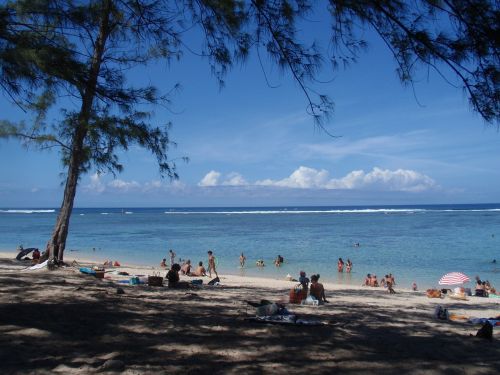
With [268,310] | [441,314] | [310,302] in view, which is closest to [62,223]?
[310,302]

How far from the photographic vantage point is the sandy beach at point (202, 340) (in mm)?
3797

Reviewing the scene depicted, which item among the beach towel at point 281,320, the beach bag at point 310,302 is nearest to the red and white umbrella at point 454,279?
the beach bag at point 310,302

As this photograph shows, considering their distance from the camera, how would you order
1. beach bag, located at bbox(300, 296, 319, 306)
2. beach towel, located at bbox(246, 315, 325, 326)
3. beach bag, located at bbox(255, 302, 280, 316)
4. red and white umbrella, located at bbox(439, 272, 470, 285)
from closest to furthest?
1. beach towel, located at bbox(246, 315, 325, 326)
2. beach bag, located at bbox(255, 302, 280, 316)
3. beach bag, located at bbox(300, 296, 319, 306)
4. red and white umbrella, located at bbox(439, 272, 470, 285)

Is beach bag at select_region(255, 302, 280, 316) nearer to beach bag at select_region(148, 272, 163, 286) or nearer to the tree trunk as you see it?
beach bag at select_region(148, 272, 163, 286)

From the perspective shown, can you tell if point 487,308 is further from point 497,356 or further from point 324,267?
point 324,267

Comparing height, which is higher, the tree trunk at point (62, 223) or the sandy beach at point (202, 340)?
the tree trunk at point (62, 223)

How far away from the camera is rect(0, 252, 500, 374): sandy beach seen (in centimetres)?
380

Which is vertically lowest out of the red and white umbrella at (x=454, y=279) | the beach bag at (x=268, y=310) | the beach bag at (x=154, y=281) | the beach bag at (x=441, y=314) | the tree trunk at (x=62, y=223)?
the red and white umbrella at (x=454, y=279)

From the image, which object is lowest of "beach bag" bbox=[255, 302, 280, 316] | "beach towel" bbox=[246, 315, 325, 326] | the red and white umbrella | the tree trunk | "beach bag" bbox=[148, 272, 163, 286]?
the red and white umbrella

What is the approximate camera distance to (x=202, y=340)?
15.1ft

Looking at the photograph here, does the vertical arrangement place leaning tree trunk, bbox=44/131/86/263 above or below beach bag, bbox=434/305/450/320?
above

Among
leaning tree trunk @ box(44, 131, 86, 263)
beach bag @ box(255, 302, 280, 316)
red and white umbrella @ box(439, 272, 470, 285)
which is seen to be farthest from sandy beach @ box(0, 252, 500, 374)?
red and white umbrella @ box(439, 272, 470, 285)

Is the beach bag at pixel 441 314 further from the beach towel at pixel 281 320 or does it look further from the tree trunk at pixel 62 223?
the tree trunk at pixel 62 223

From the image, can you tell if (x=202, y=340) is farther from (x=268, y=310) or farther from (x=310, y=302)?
(x=310, y=302)
